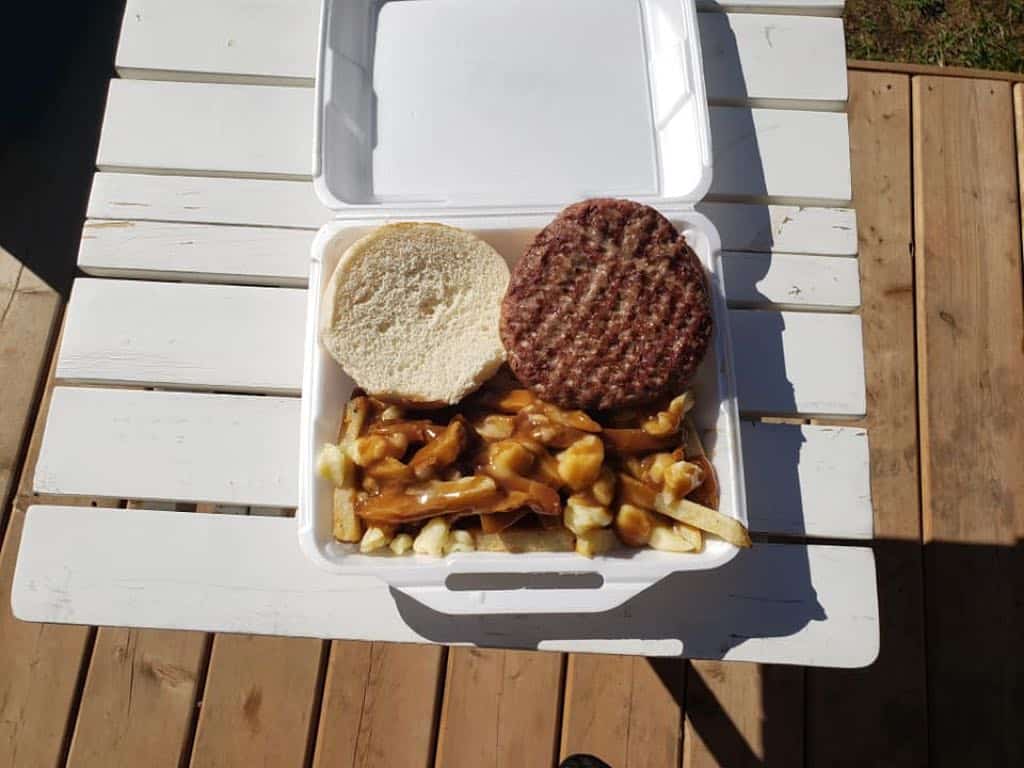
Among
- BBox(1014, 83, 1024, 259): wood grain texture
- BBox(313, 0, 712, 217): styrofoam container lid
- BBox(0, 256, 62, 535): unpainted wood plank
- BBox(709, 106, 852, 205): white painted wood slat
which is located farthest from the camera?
BBox(1014, 83, 1024, 259): wood grain texture

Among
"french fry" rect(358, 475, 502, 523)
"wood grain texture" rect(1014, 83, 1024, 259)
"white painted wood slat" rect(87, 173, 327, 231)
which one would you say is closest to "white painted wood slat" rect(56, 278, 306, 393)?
"white painted wood slat" rect(87, 173, 327, 231)

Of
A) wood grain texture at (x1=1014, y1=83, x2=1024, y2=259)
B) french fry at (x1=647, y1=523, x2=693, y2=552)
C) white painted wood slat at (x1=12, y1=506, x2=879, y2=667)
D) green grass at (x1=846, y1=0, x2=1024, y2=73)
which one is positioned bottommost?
white painted wood slat at (x1=12, y1=506, x2=879, y2=667)

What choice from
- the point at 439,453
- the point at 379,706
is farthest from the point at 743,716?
the point at 439,453

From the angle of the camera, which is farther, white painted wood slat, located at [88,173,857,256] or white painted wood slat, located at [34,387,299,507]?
white painted wood slat, located at [88,173,857,256]

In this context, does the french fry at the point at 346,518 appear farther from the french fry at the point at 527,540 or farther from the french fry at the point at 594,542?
the french fry at the point at 594,542

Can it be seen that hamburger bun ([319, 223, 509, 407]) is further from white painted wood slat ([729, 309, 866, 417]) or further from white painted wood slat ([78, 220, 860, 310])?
white painted wood slat ([729, 309, 866, 417])

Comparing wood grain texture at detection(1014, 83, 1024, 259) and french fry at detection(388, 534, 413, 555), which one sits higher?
wood grain texture at detection(1014, 83, 1024, 259)

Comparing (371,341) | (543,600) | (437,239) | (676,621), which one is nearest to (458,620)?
(543,600)

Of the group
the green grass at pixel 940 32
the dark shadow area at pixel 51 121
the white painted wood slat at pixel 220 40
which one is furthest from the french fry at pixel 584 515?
the green grass at pixel 940 32
